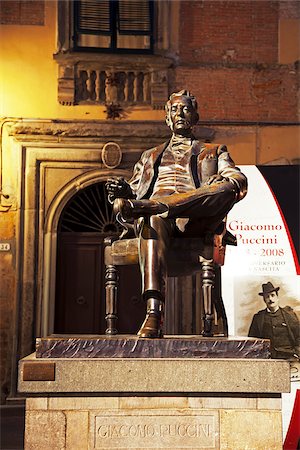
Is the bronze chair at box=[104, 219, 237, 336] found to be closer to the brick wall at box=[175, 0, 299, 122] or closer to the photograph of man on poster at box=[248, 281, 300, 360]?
the photograph of man on poster at box=[248, 281, 300, 360]

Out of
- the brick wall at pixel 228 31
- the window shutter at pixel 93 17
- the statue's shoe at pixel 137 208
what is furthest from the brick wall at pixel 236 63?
the statue's shoe at pixel 137 208

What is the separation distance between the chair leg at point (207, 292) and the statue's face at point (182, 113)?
0.90 metres

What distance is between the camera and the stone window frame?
33.2 feet

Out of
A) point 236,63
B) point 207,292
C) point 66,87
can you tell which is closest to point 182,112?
point 207,292

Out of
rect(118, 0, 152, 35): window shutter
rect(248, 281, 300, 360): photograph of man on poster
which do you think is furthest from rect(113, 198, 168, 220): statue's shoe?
rect(118, 0, 152, 35): window shutter

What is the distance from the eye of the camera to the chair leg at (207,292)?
422 centimetres

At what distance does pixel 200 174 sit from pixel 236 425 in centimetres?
163

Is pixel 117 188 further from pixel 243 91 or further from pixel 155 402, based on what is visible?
pixel 243 91

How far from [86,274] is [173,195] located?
6179 millimetres

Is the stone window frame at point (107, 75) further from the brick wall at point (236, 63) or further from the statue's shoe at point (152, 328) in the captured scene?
the statue's shoe at point (152, 328)

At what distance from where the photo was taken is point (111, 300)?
14.8ft

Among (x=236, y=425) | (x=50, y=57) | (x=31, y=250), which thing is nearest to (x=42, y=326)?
(x=31, y=250)

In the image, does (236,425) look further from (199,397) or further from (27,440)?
(27,440)

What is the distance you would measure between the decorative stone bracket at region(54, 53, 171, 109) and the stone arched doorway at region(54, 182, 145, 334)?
1.29 meters
